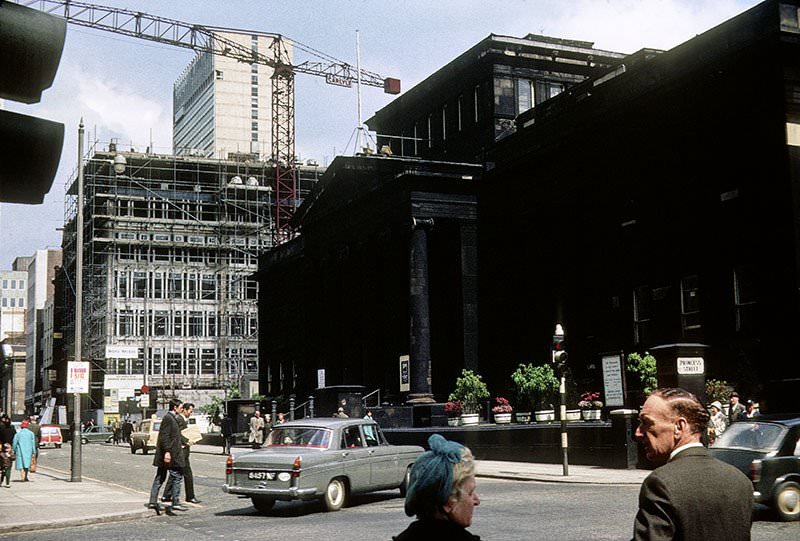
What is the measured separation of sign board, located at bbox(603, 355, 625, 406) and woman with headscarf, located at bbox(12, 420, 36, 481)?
16615mm

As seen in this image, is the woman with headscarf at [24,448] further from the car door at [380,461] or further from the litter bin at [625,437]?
the litter bin at [625,437]

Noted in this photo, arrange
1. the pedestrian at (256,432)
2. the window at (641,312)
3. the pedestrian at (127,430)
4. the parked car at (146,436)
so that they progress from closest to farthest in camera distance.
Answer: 1. the window at (641,312)
2. the pedestrian at (256,432)
3. the parked car at (146,436)
4. the pedestrian at (127,430)

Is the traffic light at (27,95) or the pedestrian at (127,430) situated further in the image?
the pedestrian at (127,430)

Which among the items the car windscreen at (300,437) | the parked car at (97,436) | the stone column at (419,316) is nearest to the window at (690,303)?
the stone column at (419,316)

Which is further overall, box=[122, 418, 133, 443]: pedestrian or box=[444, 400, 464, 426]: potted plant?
box=[122, 418, 133, 443]: pedestrian

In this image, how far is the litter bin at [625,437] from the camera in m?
27.6

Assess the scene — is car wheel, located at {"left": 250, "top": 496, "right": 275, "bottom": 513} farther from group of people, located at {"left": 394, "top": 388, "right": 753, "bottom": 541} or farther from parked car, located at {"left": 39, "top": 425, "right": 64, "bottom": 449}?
parked car, located at {"left": 39, "top": 425, "right": 64, "bottom": 449}

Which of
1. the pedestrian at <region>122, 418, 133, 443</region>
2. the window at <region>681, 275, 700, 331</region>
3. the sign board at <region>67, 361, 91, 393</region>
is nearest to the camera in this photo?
the sign board at <region>67, 361, 91, 393</region>

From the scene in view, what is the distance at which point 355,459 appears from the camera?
62.8ft

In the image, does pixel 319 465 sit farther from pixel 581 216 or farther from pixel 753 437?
pixel 581 216

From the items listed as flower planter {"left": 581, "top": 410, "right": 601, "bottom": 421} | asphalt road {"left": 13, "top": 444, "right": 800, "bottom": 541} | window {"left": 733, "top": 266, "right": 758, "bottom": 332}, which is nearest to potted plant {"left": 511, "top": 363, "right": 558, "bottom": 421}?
flower planter {"left": 581, "top": 410, "right": 601, "bottom": 421}

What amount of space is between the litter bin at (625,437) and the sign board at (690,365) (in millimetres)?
2146

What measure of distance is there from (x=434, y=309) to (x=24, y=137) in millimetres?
48099

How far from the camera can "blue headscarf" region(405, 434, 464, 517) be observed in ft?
13.2
